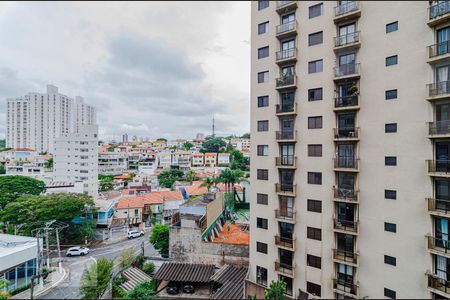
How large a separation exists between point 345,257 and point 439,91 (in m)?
10.4

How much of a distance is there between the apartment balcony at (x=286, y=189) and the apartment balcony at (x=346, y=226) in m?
3.03

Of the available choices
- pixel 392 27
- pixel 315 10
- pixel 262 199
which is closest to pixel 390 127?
pixel 392 27

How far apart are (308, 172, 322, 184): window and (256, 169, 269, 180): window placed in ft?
10.2

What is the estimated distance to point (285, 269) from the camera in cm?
1686

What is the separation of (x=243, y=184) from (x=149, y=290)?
127 feet

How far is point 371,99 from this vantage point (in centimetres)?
1441

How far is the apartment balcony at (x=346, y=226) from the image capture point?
48.1 feet

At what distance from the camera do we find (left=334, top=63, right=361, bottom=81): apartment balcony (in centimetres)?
1470

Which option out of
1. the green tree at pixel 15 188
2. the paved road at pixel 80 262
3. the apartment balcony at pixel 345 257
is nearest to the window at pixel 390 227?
the apartment balcony at pixel 345 257

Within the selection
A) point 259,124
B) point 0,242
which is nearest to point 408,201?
point 259,124

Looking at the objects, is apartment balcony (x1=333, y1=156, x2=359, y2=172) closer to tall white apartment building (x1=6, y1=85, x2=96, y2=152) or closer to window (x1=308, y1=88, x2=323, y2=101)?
window (x1=308, y1=88, x2=323, y2=101)

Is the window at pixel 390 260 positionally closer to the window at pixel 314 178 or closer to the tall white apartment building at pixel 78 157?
the window at pixel 314 178

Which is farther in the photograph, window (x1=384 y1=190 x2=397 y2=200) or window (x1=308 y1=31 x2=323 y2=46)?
window (x1=308 y1=31 x2=323 y2=46)

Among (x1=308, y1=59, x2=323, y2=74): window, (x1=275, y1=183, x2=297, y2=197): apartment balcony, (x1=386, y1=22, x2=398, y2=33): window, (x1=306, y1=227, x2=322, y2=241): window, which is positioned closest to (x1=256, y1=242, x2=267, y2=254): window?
(x1=306, y1=227, x2=322, y2=241): window
